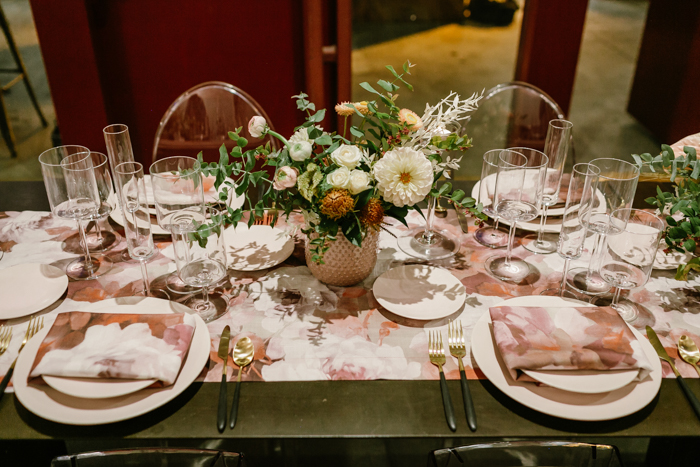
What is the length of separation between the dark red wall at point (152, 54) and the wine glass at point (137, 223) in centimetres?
172

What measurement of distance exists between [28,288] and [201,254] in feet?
1.39

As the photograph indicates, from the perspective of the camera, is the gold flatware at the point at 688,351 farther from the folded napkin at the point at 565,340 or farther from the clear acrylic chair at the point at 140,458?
the clear acrylic chair at the point at 140,458

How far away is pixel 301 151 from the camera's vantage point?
1127 mm

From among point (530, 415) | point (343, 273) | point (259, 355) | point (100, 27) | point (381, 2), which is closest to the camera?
point (530, 415)

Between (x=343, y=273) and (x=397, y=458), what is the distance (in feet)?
2.58

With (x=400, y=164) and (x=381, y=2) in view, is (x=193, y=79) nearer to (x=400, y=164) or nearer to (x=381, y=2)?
(x=400, y=164)

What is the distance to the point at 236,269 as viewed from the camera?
1338 mm

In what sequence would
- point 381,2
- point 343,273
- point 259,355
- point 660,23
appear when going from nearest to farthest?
point 259,355 → point 343,273 → point 660,23 → point 381,2

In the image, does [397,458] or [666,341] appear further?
[397,458]

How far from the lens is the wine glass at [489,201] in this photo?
126 centimetres

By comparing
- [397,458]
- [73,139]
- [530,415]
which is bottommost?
[397,458]

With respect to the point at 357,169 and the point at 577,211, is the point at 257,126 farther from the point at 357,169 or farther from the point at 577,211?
the point at 577,211

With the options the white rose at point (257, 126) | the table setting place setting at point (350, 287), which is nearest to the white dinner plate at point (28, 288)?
the table setting place setting at point (350, 287)

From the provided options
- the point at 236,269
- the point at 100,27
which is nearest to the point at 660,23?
the point at 100,27
